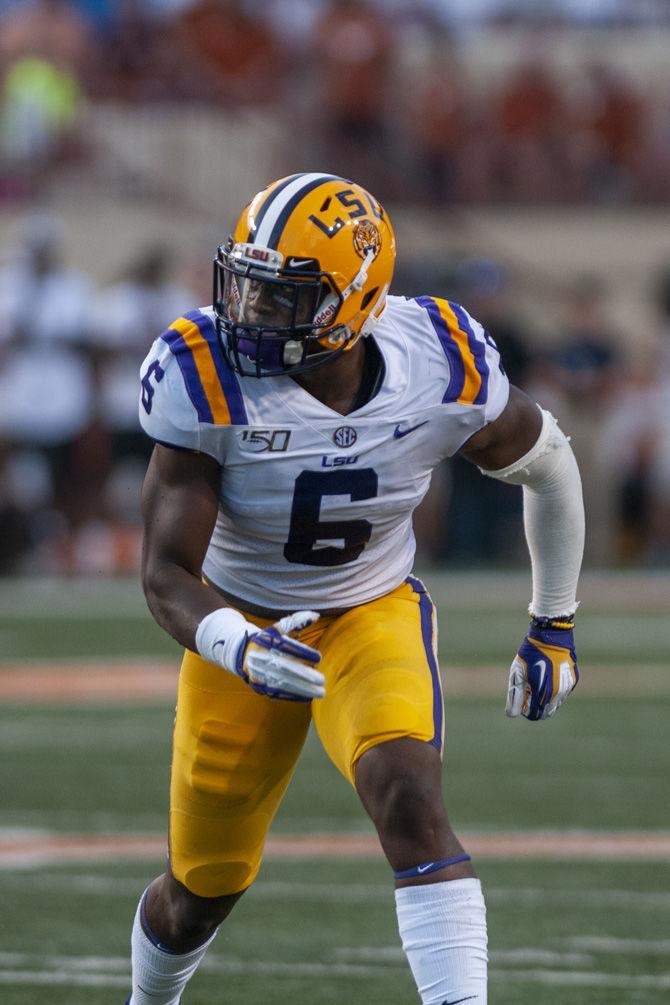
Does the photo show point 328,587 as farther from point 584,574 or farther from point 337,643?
point 584,574

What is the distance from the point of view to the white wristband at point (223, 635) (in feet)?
11.5

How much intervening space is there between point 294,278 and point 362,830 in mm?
3273

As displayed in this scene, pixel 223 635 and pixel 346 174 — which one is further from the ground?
pixel 223 635

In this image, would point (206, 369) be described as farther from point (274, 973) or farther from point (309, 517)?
point (274, 973)

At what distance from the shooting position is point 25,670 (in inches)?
405

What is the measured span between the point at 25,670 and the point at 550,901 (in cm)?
517

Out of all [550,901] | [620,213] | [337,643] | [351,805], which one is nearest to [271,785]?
[337,643]

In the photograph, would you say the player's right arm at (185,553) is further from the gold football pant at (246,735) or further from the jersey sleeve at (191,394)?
the gold football pant at (246,735)

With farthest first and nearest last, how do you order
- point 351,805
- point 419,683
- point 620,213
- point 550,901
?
point 620,213
point 351,805
point 550,901
point 419,683

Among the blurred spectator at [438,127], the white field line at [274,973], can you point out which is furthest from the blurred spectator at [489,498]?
the white field line at [274,973]

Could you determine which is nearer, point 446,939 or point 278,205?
point 446,939

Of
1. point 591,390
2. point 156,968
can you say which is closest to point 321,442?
point 156,968

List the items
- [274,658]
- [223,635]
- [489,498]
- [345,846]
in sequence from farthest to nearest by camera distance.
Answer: [489,498] < [345,846] < [223,635] < [274,658]

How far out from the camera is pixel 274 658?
3396 millimetres
